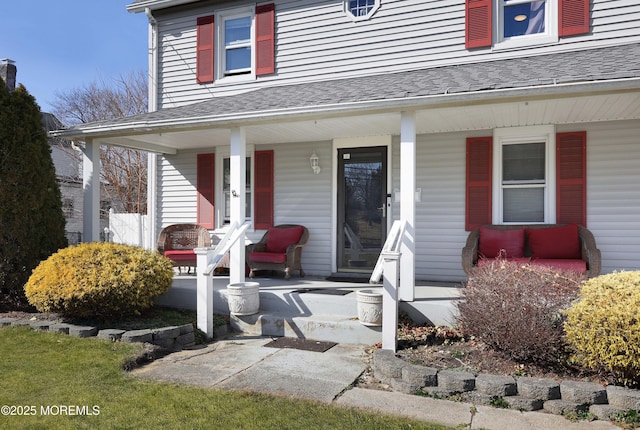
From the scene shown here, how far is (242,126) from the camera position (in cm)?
634

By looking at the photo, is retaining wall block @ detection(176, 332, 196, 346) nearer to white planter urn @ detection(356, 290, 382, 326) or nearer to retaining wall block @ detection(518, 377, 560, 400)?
white planter urn @ detection(356, 290, 382, 326)

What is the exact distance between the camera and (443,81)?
5.84 m

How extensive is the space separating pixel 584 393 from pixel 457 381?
861mm

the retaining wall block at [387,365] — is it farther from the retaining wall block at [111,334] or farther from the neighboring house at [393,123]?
the retaining wall block at [111,334]

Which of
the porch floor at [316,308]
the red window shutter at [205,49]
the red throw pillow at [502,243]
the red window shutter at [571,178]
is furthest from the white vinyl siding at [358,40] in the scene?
the porch floor at [316,308]

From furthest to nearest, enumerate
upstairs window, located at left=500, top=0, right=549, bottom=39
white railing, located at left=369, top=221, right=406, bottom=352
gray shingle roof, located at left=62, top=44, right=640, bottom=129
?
1. upstairs window, located at left=500, top=0, right=549, bottom=39
2. gray shingle roof, located at left=62, top=44, right=640, bottom=129
3. white railing, located at left=369, top=221, right=406, bottom=352

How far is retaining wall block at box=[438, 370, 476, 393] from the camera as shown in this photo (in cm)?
361

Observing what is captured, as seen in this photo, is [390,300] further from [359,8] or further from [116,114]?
[116,114]

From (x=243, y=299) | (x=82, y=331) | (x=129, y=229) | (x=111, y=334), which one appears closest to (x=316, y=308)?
(x=243, y=299)

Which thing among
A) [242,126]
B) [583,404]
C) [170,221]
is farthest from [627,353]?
[170,221]

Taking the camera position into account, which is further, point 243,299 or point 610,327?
point 243,299

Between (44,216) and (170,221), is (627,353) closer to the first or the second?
(44,216)

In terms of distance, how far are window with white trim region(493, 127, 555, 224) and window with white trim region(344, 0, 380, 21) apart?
297cm

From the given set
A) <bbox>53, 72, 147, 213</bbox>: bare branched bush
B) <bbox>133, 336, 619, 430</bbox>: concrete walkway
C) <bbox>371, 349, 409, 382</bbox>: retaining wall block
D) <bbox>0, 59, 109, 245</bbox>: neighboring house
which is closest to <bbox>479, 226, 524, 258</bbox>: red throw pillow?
<bbox>133, 336, 619, 430</bbox>: concrete walkway
